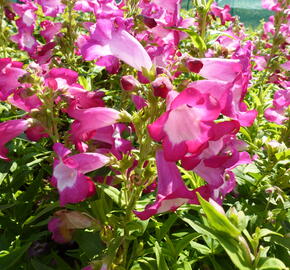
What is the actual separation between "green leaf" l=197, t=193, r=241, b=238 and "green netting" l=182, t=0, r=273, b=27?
15.7 metres

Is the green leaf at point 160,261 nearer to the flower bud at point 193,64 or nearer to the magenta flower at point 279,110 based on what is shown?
the flower bud at point 193,64

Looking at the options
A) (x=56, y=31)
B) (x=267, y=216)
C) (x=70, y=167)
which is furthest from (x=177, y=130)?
(x=56, y=31)

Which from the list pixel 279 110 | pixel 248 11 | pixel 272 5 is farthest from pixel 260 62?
pixel 248 11

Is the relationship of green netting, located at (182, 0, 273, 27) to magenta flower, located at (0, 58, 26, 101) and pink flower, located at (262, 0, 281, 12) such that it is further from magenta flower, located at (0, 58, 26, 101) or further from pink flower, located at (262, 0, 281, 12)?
magenta flower, located at (0, 58, 26, 101)

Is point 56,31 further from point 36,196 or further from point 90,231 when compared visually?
point 90,231

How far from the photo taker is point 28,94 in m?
1.52

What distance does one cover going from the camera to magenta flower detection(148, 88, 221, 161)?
1154 millimetres

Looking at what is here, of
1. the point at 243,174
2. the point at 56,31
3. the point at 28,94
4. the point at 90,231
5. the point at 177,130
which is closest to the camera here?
the point at 177,130

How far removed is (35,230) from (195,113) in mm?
1099

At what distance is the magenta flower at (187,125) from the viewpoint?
3.79 ft

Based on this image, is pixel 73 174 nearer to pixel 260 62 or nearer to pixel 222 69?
pixel 222 69

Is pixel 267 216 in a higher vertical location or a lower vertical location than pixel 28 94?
lower

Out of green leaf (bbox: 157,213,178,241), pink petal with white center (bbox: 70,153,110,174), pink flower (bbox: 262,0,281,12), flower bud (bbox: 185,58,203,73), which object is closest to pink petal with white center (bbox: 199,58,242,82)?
flower bud (bbox: 185,58,203,73)

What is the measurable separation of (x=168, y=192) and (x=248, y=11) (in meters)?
17.2
